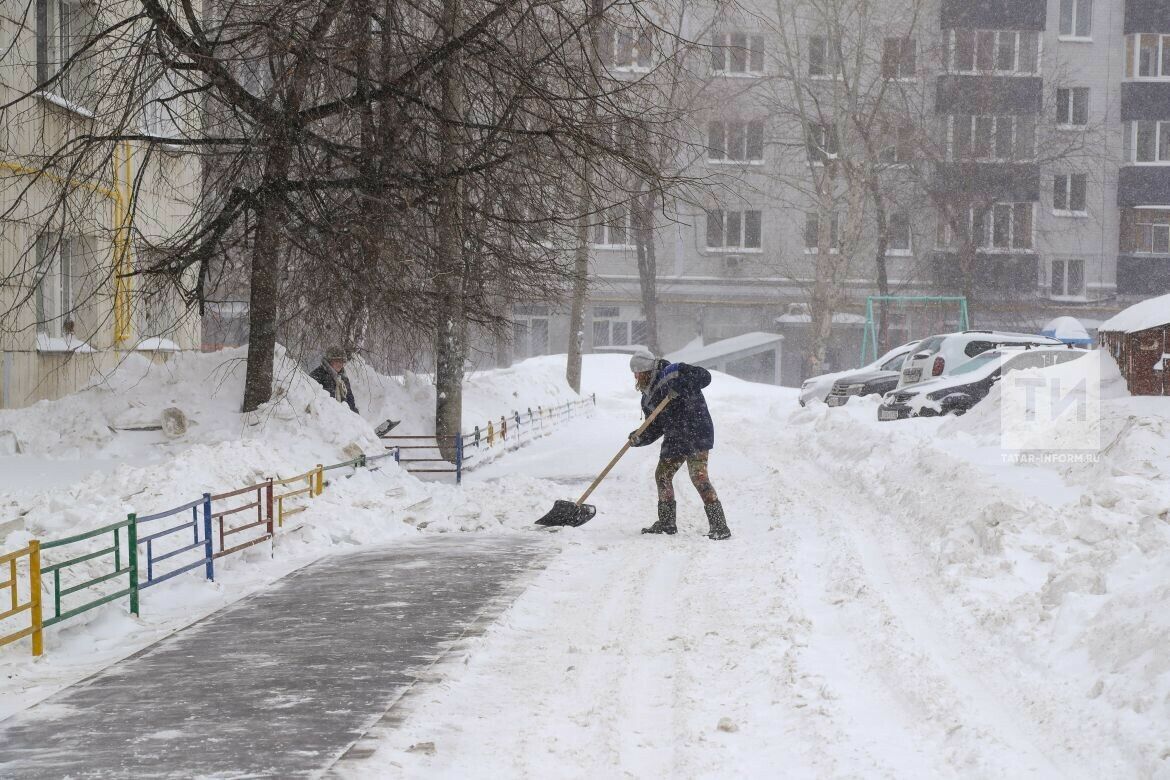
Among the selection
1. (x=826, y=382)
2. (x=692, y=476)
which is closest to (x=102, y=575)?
(x=692, y=476)

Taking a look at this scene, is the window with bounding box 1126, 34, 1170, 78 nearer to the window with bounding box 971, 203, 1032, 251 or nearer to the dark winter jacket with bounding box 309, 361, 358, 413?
the window with bounding box 971, 203, 1032, 251

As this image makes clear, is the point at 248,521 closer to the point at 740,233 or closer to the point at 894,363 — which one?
the point at 894,363

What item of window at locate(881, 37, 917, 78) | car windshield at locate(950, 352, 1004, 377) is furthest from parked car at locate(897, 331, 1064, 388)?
window at locate(881, 37, 917, 78)

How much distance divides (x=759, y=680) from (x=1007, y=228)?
37011mm

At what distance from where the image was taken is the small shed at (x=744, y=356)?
38281 mm

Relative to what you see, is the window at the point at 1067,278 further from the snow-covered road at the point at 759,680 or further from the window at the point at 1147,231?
the snow-covered road at the point at 759,680

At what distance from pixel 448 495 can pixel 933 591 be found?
6203mm

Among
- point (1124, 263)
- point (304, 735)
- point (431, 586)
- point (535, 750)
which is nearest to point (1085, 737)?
point (535, 750)

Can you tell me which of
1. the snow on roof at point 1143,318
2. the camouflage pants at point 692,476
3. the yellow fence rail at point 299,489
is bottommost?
the yellow fence rail at point 299,489

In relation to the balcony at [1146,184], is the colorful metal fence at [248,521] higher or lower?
lower

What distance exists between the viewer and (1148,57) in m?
40.3

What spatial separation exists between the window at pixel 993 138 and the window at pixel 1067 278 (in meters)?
5.26

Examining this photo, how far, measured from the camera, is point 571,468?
16.4 m

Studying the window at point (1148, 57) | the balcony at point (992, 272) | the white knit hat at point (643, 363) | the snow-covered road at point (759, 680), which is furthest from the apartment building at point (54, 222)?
the window at point (1148, 57)
